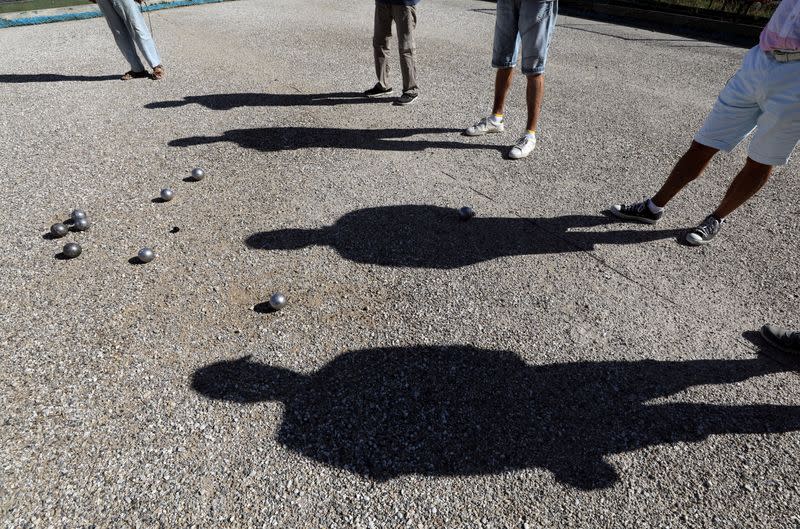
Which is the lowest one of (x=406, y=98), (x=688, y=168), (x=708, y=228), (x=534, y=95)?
(x=708, y=228)

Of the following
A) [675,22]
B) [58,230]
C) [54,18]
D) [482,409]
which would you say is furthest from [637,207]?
[54,18]

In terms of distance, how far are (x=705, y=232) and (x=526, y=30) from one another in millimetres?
2543

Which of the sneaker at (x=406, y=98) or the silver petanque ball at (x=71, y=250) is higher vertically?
the sneaker at (x=406, y=98)

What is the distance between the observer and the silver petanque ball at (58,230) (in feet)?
13.1

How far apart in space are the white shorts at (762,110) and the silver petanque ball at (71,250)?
5.03 metres

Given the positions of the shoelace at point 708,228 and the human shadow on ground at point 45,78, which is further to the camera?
the human shadow on ground at point 45,78

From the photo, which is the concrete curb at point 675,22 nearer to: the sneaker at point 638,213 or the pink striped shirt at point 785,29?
the sneaker at point 638,213

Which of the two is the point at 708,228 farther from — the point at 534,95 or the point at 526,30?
the point at 526,30

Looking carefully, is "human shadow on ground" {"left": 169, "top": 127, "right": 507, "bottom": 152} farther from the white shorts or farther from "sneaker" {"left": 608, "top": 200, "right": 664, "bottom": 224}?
the white shorts

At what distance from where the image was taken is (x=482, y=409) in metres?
2.62

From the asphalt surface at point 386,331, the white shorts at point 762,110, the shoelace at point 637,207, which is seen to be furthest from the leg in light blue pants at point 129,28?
the white shorts at point 762,110

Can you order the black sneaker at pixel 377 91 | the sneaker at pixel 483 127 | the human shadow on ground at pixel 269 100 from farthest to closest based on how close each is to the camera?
the black sneaker at pixel 377 91
the human shadow on ground at pixel 269 100
the sneaker at pixel 483 127

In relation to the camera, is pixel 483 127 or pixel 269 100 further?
pixel 269 100

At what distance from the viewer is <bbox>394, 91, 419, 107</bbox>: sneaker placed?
6594 mm
